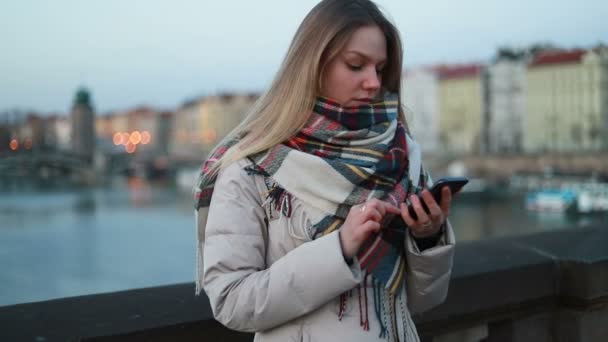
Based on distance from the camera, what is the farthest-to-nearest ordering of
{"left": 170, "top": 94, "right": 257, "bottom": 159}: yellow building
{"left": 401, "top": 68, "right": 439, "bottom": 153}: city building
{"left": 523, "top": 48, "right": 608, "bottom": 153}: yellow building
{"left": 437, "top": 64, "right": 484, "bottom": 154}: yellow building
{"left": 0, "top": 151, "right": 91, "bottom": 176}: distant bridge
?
{"left": 170, "top": 94, "right": 257, "bottom": 159}: yellow building, {"left": 401, "top": 68, "right": 439, "bottom": 153}: city building, {"left": 437, "top": 64, "right": 484, "bottom": 154}: yellow building, {"left": 523, "top": 48, "right": 608, "bottom": 153}: yellow building, {"left": 0, "top": 151, "right": 91, "bottom": 176}: distant bridge

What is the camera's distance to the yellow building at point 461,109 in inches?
1233

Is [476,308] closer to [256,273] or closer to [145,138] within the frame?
[256,273]

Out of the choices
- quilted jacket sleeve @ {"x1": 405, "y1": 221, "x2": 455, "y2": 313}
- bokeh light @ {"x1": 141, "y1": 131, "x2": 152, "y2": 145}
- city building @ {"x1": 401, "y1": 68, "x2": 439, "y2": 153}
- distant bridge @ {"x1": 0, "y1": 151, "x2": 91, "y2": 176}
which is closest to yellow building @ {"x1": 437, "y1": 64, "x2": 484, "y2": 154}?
city building @ {"x1": 401, "y1": 68, "x2": 439, "y2": 153}

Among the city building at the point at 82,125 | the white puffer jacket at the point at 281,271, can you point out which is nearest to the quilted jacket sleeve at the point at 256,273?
the white puffer jacket at the point at 281,271

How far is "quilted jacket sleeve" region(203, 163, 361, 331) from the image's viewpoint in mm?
598

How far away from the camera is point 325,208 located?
0.65 m

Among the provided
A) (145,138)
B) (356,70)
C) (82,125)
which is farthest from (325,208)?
(145,138)

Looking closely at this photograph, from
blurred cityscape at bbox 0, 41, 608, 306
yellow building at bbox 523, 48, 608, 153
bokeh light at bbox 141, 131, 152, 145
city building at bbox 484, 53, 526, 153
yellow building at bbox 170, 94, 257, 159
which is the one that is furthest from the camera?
bokeh light at bbox 141, 131, 152, 145

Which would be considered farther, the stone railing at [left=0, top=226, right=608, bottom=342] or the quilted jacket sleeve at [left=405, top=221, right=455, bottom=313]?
the stone railing at [left=0, top=226, right=608, bottom=342]

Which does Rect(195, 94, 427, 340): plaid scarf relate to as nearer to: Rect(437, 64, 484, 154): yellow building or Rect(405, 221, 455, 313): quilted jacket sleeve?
Rect(405, 221, 455, 313): quilted jacket sleeve

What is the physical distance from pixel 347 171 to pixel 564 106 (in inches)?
1171

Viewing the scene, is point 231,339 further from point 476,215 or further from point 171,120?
point 171,120

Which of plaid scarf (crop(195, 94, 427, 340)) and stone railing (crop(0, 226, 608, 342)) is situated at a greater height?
plaid scarf (crop(195, 94, 427, 340))

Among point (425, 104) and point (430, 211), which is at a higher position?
point (430, 211)
